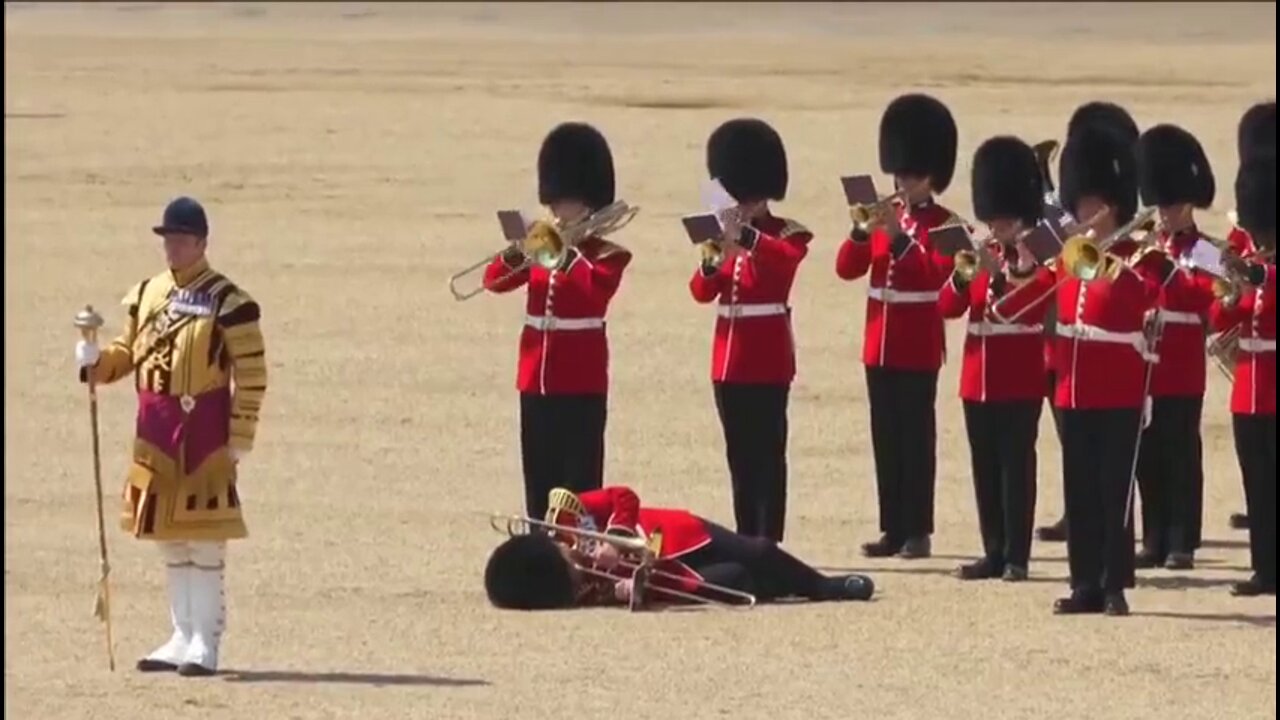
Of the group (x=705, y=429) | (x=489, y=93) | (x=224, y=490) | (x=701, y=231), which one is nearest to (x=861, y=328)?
(x=705, y=429)

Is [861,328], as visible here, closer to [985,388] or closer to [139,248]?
[139,248]

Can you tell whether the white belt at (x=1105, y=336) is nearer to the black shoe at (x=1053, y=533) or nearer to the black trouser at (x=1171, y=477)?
the black trouser at (x=1171, y=477)

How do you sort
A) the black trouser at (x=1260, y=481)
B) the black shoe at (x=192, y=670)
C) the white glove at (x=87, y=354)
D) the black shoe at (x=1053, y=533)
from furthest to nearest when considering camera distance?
the black shoe at (x=1053, y=533) → the black trouser at (x=1260, y=481) → the black shoe at (x=192, y=670) → the white glove at (x=87, y=354)

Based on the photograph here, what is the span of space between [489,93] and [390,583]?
17.0m

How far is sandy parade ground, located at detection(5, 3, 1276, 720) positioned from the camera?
10758mm

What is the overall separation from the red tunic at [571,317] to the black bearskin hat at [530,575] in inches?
36.4

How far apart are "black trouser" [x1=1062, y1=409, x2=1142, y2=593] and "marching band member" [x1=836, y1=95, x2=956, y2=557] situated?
1.26 meters

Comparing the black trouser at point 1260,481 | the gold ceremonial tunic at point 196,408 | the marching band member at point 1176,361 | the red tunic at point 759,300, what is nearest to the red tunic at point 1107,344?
the marching band member at point 1176,361

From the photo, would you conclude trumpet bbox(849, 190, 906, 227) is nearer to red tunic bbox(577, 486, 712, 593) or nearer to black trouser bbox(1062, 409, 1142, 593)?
black trouser bbox(1062, 409, 1142, 593)

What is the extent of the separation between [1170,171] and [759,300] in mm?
1380

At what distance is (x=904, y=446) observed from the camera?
516 inches

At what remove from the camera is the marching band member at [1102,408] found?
11562 millimetres

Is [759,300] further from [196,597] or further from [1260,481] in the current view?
[196,597]

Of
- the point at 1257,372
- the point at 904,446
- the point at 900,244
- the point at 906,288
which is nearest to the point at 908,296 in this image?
the point at 906,288
